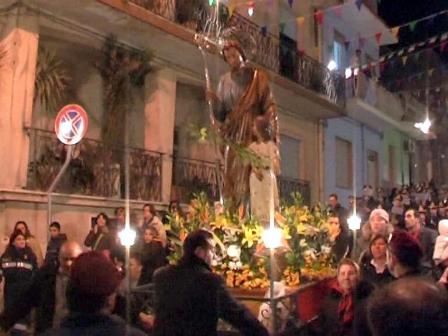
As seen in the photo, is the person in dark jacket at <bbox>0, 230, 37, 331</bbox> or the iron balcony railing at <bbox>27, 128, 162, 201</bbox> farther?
the iron balcony railing at <bbox>27, 128, 162, 201</bbox>

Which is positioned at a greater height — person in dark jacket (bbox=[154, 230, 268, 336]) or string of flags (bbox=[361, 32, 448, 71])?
string of flags (bbox=[361, 32, 448, 71])

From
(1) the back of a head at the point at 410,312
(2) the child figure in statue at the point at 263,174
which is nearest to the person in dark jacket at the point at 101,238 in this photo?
(2) the child figure in statue at the point at 263,174

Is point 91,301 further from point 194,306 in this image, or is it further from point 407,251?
point 407,251

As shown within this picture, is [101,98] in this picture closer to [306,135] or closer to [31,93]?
[31,93]

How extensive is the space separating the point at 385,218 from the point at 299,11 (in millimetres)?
14464

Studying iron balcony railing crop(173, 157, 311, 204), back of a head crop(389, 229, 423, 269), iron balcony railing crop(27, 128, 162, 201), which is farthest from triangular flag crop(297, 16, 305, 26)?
back of a head crop(389, 229, 423, 269)

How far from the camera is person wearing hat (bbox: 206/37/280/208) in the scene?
7832 millimetres

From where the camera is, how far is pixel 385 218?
7.04m

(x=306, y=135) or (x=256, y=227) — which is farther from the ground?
(x=306, y=135)

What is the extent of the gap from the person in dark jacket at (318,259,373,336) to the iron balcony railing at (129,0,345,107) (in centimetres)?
837

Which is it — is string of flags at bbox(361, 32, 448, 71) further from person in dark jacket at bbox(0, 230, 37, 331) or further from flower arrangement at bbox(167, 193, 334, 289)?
person in dark jacket at bbox(0, 230, 37, 331)

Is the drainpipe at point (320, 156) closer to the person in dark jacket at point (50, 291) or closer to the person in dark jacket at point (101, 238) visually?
the person in dark jacket at point (101, 238)

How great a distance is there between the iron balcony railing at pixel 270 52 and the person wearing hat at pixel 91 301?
10236 mm

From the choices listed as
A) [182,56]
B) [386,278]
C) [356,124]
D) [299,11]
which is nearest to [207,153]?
[182,56]
